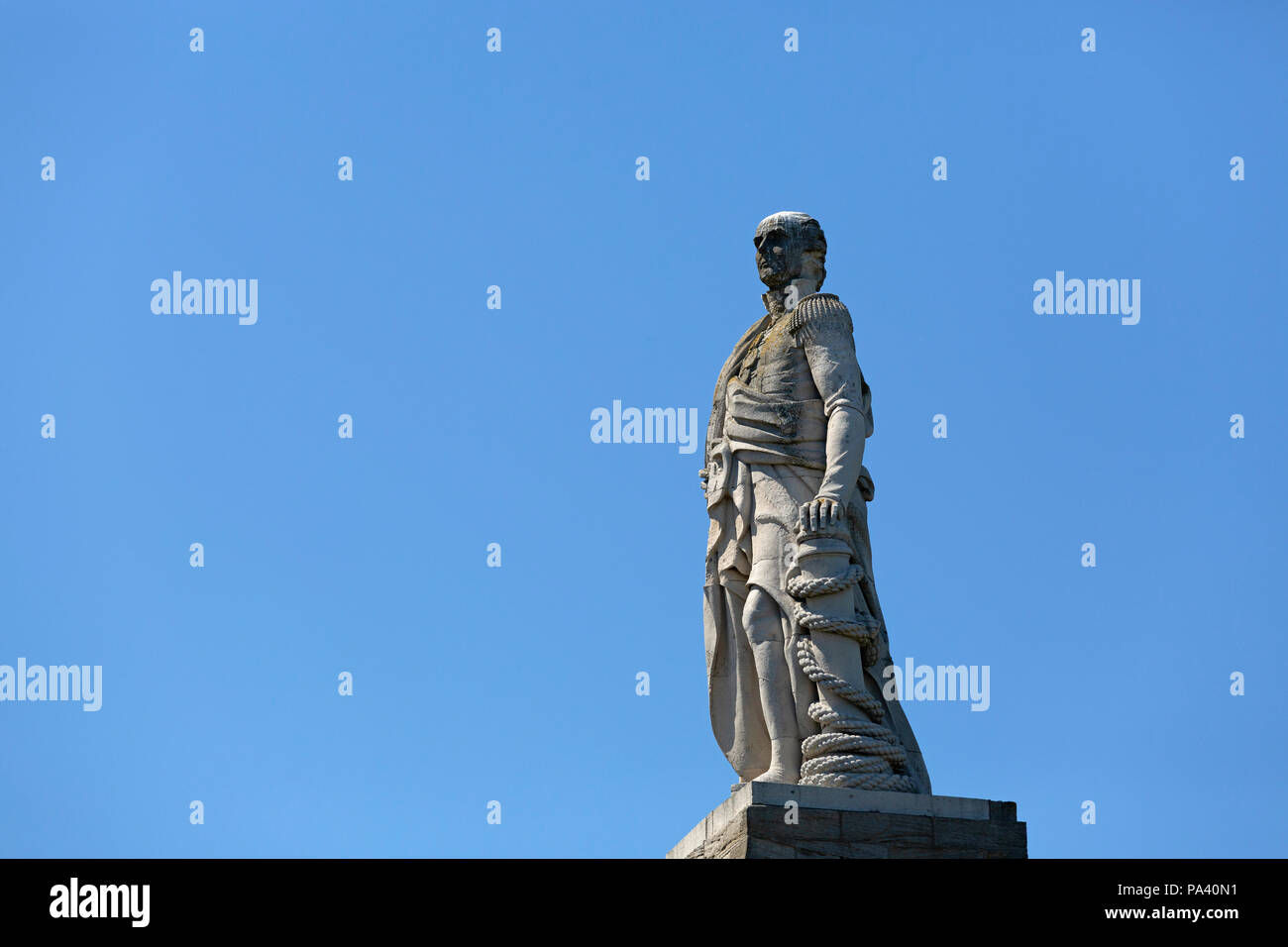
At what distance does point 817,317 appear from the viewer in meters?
21.0

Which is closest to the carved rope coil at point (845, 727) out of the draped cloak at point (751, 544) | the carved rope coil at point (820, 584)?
the carved rope coil at point (820, 584)

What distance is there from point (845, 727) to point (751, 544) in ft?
6.38

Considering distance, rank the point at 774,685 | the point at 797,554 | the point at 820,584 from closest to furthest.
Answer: the point at 820,584, the point at 774,685, the point at 797,554

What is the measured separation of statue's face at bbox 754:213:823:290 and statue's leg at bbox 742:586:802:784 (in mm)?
3048

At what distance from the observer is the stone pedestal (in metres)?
18.8

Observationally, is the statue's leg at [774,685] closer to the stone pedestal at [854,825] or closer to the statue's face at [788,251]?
the stone pedestal at [854,825]

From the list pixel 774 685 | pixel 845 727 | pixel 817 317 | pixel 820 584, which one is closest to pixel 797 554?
pixel 820 584

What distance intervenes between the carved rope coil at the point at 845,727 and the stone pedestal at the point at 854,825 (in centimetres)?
23

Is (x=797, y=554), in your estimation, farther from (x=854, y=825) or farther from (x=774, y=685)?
(x=854, y=825)

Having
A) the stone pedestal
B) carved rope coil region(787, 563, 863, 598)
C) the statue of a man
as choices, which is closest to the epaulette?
the statue of a man

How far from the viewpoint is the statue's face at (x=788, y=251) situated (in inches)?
845
